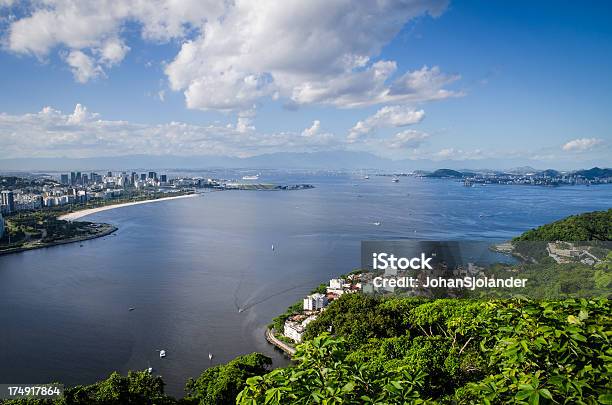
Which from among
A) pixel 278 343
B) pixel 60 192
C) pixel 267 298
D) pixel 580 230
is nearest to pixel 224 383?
pixel 278 343

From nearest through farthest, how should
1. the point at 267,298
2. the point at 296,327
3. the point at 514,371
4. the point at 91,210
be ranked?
the point at 514,371 < the point at 296,327 < the point at 267,298 < the point at 91,210

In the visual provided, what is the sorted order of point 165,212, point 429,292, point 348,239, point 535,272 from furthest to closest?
point 165,212
point 348,239
point 429,292
point 535,272

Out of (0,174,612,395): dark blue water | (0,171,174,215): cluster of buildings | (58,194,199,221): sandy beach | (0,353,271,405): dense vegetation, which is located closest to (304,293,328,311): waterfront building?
(0,174,612,395): dark blue water

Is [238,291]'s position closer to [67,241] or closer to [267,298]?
[267,298]

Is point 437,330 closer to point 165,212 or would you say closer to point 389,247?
point 389,247

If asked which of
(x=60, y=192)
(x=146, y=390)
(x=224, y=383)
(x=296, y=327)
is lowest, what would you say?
(x=296, y=327)

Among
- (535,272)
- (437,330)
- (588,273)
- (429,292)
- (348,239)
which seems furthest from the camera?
(348,239)

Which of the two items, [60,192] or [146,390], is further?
[60,192]

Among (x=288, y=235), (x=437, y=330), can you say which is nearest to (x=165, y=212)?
(x=288, y=235)
